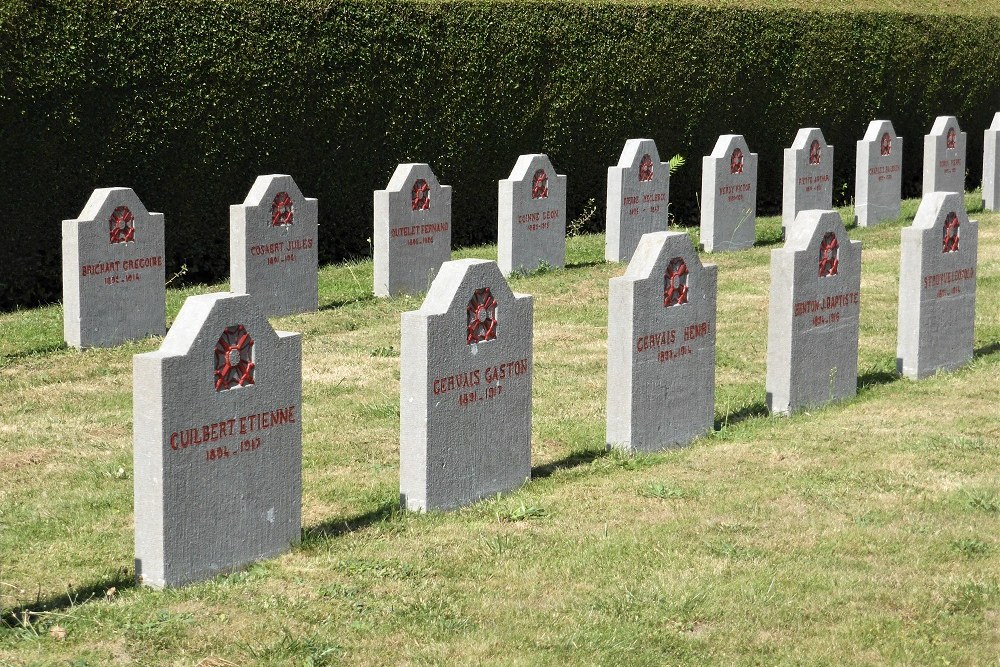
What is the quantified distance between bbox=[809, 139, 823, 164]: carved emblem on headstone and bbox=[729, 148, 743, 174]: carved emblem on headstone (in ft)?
4.06

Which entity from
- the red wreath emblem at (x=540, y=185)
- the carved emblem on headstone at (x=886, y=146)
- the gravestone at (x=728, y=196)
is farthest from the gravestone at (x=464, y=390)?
the carved emblem on headstone at (x=886, y=146)

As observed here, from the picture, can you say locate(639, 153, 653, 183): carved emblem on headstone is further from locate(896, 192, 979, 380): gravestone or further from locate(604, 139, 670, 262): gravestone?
locate(896, 192, 979, 380): gravestone

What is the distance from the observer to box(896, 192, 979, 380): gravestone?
9930 millimetres

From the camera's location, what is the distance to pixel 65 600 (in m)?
5.82

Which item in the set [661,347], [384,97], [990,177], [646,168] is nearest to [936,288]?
[661,347]

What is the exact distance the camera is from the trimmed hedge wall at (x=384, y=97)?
531 inches

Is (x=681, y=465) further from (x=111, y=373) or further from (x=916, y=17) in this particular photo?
(x=916, y=17)

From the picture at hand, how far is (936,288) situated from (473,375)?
4.29 metres

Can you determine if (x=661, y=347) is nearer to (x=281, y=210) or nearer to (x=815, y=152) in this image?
(x=281, y=210)

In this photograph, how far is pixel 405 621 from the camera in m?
5.56

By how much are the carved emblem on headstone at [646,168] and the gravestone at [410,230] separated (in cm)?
260

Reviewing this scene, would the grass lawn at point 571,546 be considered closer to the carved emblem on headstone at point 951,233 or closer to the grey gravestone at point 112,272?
the carved emblem on headstone at point 951,233

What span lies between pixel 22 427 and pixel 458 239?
338 inches

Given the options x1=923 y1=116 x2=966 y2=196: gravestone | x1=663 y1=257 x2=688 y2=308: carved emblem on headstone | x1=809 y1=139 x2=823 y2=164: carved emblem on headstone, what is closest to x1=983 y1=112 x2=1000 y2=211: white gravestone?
x1=923 y1=116 x2=966 y2=196: gravestone
